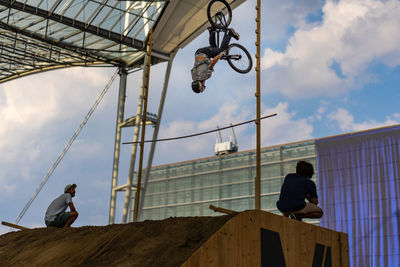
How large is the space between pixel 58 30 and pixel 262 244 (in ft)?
68.5

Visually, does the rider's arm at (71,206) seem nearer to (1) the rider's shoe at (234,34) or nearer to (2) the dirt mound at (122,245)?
(2) the dirt mound at (122,245)

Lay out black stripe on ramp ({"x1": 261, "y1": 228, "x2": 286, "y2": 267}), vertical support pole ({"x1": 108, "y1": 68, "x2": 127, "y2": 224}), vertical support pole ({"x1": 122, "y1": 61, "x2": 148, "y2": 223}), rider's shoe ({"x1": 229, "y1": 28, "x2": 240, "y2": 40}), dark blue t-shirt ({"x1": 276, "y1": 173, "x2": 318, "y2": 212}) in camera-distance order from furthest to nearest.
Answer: vertical support pole ({"x1": 108, "y1": 68, "x2": 127, "y2": 224}), vertical support pole ({"x1": 122, "y1": 61, "x2": 148, "y2": 223}), rider's shoe ({"x1": 229, "y1": 28, "x2": 240, "y2": 40}), dark blue t-shirt ({"x1": 276, "y1": 173, "x2": 318, "y2": 212}), black stripe on ramp ({"x1": 261, "y1": 228, "x2": 286, "y2": 267})

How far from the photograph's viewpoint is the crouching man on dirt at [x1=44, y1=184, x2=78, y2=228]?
33.3ft

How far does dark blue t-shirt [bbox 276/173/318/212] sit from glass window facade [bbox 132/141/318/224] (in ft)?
124

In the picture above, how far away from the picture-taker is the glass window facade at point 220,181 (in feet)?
151

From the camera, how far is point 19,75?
33.5 m

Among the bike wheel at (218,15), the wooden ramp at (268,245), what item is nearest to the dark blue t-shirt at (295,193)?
the wooden ramp at (268,245)

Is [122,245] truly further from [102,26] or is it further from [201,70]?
[102,26]

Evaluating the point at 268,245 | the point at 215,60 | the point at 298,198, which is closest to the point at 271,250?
the point at 268,245

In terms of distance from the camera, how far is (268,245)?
6355 mm

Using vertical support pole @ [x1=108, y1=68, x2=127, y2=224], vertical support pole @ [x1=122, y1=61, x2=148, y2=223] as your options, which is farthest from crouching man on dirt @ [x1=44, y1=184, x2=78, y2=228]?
vertical support pole @ [x1=108, y1=68, x2=127, y2=224]

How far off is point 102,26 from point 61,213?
51.7 feet

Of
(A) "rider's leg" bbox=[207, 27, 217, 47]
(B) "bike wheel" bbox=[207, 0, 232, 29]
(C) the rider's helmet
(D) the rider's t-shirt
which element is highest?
(B) "bike wheel" bbox=[207, 0, 232, 29]

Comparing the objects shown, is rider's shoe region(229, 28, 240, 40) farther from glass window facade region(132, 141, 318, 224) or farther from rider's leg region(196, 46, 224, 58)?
glass window facade region(132, 141, 318, 224)
